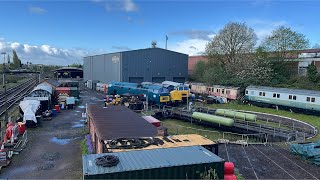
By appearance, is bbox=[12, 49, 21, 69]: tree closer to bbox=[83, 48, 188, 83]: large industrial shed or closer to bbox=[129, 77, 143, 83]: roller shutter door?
bbox=[83, 48, 188, 83]: large industrial shed

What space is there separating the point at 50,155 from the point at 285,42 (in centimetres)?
4766

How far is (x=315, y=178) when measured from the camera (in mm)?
15477

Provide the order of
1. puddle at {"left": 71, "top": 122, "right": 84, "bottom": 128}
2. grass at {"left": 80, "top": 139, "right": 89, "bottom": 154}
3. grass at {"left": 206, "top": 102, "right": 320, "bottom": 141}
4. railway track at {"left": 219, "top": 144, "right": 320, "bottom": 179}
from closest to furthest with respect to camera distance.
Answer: railway track at {"left": 219, "top": 144, "right": 320, "bottom": 179} → grass at {"left": 80, "top": 139, "right": 89, "bottom": 154} → puddle at {"left": 71, "top": 122, "right": 84, "bottom": 128} → grass at {"left": 206, "top": 102, "right": 320, "bottom": 141}

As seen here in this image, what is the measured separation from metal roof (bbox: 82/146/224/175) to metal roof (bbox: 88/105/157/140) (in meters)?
3.57

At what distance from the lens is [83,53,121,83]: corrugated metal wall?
193 ft

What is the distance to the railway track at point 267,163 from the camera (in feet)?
51.7

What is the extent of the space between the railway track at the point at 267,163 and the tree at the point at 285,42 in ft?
117

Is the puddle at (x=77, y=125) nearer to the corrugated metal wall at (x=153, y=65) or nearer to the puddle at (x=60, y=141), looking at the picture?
the puddle at (x=60, y=141)

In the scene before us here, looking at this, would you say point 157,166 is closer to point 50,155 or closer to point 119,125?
point 119,125

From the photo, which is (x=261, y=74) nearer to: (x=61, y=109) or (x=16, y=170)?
(x=61, y=109)

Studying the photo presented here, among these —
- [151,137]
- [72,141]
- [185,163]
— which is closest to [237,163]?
[151,137]

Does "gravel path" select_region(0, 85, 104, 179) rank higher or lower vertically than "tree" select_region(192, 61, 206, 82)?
lower

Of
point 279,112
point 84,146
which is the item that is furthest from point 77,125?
point 279,112

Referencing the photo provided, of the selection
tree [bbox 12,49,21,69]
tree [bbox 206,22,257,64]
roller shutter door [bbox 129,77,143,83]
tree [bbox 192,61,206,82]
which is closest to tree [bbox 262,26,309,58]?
tree [bbox 206,22,257,64]
